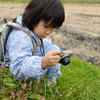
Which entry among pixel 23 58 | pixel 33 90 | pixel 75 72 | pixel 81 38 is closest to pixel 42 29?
pixel 23 58

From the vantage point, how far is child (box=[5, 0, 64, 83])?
2.13 meters

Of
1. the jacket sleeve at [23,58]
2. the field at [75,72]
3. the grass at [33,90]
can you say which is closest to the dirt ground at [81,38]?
the field at [75,72]

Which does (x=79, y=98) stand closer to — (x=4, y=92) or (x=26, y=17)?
(x=4, y=92)

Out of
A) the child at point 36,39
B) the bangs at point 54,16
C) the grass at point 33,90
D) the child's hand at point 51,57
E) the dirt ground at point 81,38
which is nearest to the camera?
the grass at point 33,90

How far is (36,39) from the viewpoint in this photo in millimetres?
2504

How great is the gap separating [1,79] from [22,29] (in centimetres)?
64

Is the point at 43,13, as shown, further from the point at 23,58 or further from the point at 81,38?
the point at 81,38

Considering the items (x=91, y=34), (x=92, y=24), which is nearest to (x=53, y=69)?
(x=91, y=34)

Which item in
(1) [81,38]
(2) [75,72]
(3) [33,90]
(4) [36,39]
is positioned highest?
(4) [36,39]

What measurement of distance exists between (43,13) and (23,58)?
0.60 metres

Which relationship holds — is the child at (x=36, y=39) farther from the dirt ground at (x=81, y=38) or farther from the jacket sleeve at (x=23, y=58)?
the dirt ground at (x=81, y=38)

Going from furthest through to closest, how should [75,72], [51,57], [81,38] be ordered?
[81,38]
[75,72]
[51,57]

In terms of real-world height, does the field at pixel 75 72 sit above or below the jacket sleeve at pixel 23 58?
below

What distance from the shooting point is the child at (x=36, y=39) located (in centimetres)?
213
